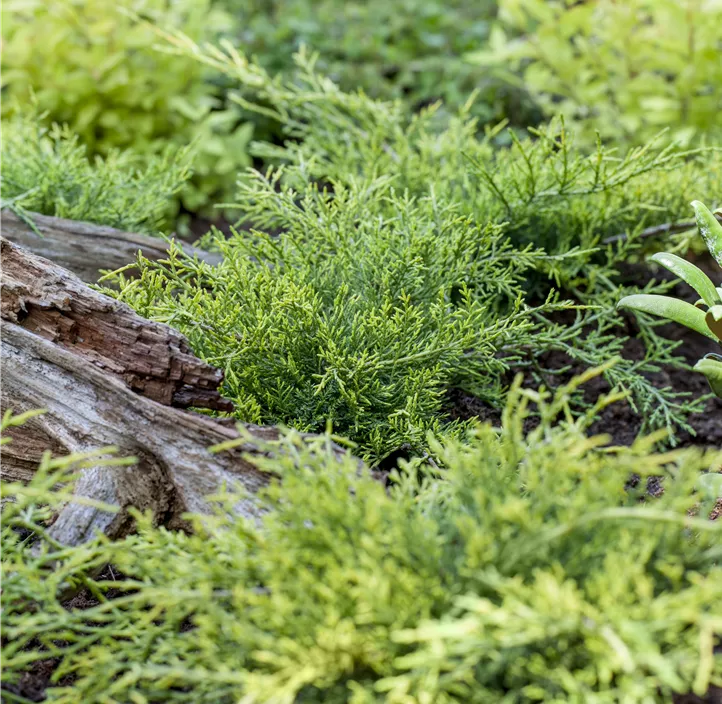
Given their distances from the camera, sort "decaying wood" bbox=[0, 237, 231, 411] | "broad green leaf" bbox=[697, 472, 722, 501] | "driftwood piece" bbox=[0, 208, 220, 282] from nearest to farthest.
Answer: "broad green leaf" bbox=[697, 472, 722, 501] → "decaying wood" bbox=[0, 237, 231, 411] → "driftwood piece" bbox=[0, 208, 220, 282]

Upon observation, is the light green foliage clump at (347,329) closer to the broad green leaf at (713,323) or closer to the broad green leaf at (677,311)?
the broad green leaf at (677,311)

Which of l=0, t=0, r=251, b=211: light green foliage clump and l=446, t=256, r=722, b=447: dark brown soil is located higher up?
l=0, t=0, r=251, b=211: light green foliage clump

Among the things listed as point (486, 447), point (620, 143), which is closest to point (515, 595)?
point (486, 447)

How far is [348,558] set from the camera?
1414 mm

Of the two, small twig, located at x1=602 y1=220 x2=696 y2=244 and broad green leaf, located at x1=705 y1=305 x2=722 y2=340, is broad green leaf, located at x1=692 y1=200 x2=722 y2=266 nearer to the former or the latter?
broad green leaf, located at x1=705 y1=305 x2=722 y2=340

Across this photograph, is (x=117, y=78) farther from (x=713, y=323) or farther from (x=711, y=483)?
(x=711, y=483)

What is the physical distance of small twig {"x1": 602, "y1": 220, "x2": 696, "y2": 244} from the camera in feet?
9.59

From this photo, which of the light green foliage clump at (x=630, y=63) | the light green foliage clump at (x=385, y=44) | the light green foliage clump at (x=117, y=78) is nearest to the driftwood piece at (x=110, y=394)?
the light green foliage clump at (x=117, y=78)

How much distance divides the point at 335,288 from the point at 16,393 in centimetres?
92

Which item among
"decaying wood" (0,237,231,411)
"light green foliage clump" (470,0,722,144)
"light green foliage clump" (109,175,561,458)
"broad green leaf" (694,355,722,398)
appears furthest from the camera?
"light green foliage clump" (470,0,722,144)

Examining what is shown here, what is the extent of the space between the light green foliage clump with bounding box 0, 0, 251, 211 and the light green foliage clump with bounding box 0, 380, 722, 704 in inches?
112

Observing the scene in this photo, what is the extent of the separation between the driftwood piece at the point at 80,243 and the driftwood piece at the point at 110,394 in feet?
2.31

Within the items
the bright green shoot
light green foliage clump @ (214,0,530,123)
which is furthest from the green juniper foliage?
light green foliage clump @ (214,0,530,123)

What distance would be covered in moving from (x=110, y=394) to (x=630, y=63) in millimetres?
3574
